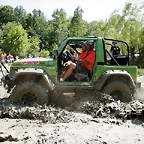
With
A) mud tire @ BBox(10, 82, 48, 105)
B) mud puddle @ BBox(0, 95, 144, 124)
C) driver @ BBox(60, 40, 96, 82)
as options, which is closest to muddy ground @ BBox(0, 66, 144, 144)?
mud puddle @ BBox(0, 95, 144, 124)

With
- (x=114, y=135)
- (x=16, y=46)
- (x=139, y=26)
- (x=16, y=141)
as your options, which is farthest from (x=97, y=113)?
(x=16, y=46)

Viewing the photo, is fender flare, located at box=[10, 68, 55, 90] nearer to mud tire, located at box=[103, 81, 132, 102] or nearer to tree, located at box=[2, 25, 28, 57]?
mud tire, located at box=[103, 81, 132, 102]

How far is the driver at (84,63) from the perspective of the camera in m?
7.93

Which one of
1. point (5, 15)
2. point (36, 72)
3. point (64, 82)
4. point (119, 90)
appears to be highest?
point (5, 15)

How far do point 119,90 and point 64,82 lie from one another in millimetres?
1516

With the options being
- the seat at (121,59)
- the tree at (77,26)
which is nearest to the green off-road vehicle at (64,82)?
the seat at (121,59)

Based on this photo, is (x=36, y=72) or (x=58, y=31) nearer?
(x=36, y=72)

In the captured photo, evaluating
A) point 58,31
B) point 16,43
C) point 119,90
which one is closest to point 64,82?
point 119,90

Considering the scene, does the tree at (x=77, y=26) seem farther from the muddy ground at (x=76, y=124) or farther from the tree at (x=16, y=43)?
the muddy ground at (x=76, y=124)

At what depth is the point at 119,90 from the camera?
26.7ft

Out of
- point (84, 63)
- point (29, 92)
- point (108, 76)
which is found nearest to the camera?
point (29, 92)

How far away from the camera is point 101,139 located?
18.8ft

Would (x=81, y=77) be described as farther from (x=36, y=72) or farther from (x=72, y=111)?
(x=36, y=72)

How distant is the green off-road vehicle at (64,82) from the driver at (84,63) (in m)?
0.11
